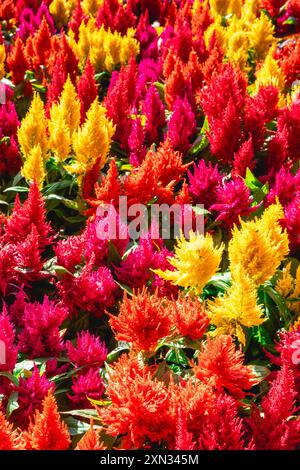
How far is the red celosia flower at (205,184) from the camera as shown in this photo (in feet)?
9.00

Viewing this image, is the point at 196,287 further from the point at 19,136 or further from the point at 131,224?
the point at 19,136

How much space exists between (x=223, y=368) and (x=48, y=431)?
0.52 m

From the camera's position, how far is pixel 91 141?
2895 millimetres

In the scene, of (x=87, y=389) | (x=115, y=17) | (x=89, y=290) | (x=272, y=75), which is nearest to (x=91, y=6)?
(x=115, y=17)

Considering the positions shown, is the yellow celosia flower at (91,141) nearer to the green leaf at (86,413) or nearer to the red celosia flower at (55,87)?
the red celosia flower at (55,87)

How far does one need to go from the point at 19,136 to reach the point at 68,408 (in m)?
1.45

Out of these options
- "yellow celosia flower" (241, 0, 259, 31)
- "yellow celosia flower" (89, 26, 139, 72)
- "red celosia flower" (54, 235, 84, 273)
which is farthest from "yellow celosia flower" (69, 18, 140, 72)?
"red celosia flower" (54, 235, 84, 273)

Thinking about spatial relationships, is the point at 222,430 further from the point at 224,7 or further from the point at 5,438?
the point at 224,7

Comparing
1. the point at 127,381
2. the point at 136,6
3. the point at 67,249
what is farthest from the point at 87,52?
the point at 127,381

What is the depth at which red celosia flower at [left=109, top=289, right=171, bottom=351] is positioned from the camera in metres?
1.89

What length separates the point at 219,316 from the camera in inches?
81.7

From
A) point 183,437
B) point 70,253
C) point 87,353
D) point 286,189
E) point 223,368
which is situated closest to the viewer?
point 183,437

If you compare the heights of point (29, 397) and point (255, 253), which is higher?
point (255, 253)

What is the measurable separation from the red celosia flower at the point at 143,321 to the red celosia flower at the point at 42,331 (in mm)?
239
